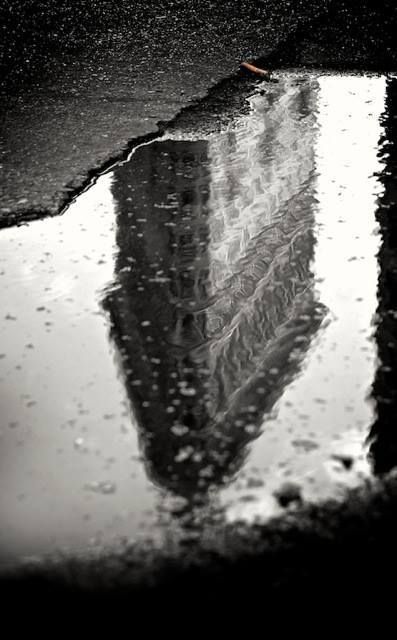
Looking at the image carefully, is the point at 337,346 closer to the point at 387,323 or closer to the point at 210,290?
the point at 387,323

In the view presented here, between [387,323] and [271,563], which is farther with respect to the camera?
[387,323]

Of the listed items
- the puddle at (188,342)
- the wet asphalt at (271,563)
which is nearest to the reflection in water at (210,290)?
the puddle at (188,342)

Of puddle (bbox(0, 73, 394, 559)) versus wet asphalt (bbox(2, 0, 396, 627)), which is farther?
puddle (bbox(0, 73, 394, 559))

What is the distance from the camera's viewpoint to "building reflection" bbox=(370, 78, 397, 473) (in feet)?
4.75

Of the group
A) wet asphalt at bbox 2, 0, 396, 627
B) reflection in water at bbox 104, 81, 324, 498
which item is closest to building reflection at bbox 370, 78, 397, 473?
wet asphalt at bbox 2, 0, 396, 627

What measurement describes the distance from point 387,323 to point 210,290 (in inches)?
17.9

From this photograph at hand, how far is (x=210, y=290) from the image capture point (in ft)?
6.50

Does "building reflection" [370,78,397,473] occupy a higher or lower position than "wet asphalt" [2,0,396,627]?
higher

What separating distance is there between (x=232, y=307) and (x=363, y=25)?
286 cm

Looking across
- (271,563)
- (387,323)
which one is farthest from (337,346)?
(271,563)

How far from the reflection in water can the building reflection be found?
17 centimetres

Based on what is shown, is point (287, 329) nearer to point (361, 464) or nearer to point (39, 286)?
point (361, 464)

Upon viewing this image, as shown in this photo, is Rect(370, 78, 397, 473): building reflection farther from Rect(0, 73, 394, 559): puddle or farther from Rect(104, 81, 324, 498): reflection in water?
Rect(104, 81, 324, 498): reflection in water

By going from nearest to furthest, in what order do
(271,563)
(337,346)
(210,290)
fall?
(271,563)
(337,346)
(210,290)
